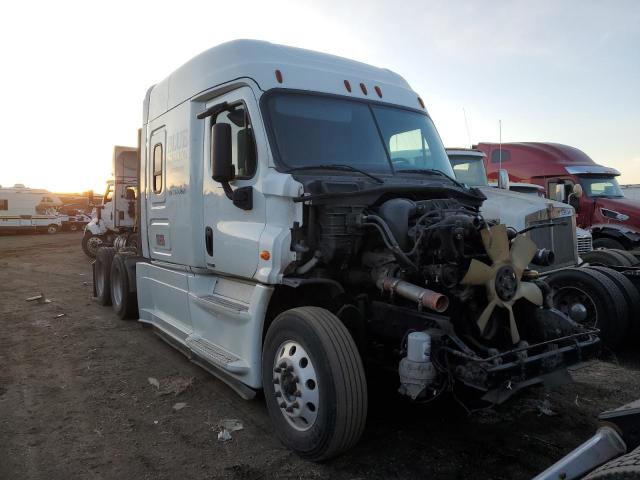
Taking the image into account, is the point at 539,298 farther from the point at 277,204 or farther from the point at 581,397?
the point at 277,204

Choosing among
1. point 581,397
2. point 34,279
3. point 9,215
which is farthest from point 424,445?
point 9,215

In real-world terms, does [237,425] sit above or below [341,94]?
below

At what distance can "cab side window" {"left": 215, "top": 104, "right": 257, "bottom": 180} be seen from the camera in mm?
4449

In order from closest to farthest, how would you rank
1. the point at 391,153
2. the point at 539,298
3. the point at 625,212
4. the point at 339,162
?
the point at 539,298
the point at 339,162
the point at 391,153
the point at 625,212

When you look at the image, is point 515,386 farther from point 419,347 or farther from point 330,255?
point 330,255

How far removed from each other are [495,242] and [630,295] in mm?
3110

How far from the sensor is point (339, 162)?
4469 millimetres

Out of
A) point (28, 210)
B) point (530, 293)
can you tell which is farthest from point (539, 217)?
point (28, 210)

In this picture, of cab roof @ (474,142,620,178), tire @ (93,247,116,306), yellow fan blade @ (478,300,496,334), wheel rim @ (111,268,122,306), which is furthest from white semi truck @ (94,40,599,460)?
cab roof @ (474,142,620,178)

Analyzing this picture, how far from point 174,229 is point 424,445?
11.8 feet

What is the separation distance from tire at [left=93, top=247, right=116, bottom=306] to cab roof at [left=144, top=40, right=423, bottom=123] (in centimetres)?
441

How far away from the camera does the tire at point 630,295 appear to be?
5.60m

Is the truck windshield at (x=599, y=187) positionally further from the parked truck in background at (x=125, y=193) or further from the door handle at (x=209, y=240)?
the parked truck in background at (x=125, y=193)

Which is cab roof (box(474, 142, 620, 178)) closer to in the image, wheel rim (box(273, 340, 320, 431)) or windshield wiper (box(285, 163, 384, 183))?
windshield wiper (box(285, 163, 384, 183))
